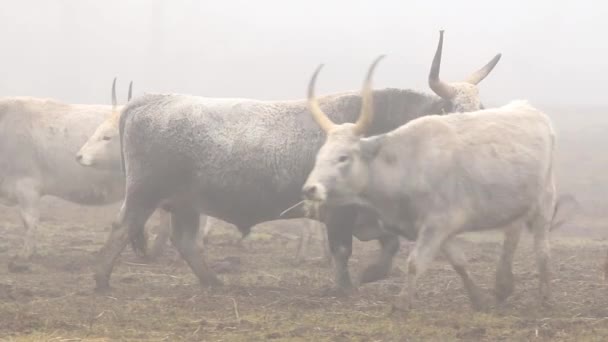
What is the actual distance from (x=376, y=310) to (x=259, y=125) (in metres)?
1.89

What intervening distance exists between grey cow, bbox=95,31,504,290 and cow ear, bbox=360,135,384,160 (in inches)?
30.0

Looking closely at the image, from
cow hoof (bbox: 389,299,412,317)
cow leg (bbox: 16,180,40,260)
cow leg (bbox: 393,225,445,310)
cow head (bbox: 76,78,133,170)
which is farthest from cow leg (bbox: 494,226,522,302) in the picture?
cow leg (bbox: 16,180,40,260)

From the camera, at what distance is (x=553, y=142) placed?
7.66 meters

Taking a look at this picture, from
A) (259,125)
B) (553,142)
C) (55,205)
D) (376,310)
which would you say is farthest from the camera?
(55,205)

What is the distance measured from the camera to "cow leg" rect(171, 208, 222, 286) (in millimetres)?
8633

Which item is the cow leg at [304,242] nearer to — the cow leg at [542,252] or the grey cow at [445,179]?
the grey cow at [445,179]

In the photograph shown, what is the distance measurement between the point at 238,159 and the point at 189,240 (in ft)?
3.26

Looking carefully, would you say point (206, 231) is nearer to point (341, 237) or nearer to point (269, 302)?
point (341, 237)

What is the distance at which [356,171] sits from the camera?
724 centimetres

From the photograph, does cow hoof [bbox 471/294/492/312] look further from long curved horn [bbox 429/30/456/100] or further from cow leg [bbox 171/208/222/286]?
cow leg [bbox 171/208/222/286]

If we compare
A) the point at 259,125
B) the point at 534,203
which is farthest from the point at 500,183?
the point at 259,125

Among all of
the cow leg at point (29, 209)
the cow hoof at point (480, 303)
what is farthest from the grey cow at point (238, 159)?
the cow leg at point (29, 209)

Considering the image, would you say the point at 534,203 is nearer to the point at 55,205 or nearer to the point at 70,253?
the point at 70,253

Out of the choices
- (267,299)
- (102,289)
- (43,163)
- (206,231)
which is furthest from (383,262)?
(43,163)
